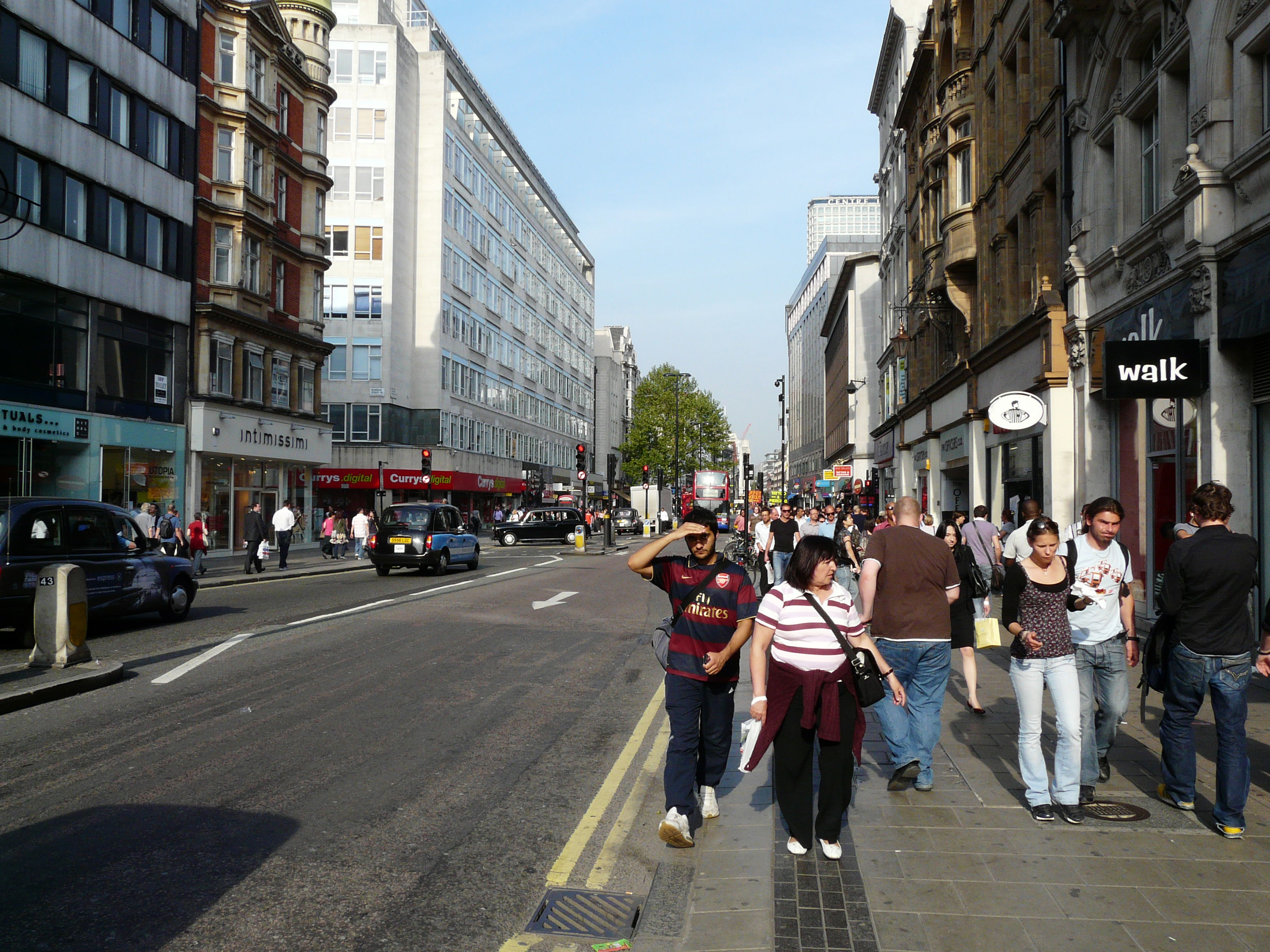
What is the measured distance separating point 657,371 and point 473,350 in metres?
47.9

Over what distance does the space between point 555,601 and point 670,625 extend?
13582 mm

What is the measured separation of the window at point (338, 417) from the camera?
52.7 metres

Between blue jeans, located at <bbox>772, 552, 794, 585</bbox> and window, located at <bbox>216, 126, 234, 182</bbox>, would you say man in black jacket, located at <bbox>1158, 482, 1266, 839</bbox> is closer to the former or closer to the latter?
blue jeans, located at <bbox>772, 552, 794, 585</bbox>

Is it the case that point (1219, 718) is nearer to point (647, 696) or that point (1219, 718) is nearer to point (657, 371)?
point (647, 696)

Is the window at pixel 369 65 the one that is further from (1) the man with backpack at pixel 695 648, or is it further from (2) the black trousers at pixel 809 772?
(2) the black trousers at pixel 809 772

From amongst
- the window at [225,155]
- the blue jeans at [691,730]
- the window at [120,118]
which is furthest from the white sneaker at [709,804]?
the window at [225,155]

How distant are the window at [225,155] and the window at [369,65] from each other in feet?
71.1

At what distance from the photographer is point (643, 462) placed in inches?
4218

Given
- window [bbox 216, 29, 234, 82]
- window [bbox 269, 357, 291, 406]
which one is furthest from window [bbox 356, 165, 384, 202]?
window [bbox 216, 29, 234, 82]

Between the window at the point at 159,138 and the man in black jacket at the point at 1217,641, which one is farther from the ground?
the window at the point at 159,138

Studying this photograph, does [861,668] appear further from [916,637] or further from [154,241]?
[154,241]

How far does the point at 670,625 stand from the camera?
5.68 m

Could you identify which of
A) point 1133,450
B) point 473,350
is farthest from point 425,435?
point 1133,450

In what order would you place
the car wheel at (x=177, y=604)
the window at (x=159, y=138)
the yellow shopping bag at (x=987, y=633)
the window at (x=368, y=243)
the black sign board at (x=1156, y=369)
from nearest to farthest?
the yellow shopping bag at (x=987, y=633) → the black sign board at (x=1156, y=369) → the car wheel at (x=177, y=604) → the window at (x=159, y=138) → the window at (x=368, y=243)
